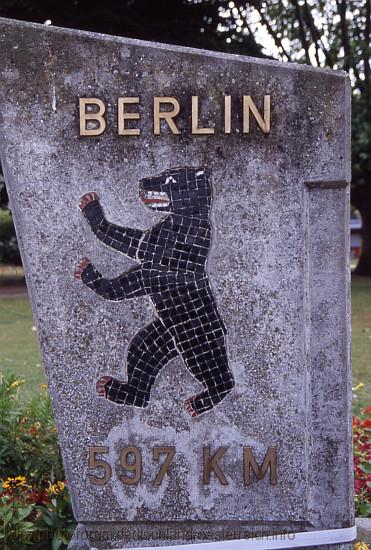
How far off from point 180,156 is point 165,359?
75cm

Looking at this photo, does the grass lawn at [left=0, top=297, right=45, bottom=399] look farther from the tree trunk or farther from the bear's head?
the tree trunk

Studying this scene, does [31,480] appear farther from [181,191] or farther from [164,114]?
[164,114]

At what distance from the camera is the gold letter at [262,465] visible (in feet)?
8.54

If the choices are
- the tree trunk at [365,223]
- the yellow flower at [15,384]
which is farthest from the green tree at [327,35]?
the yellow flower at [15,384]

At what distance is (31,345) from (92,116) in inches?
268

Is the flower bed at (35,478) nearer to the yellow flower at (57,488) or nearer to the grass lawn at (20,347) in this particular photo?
the yellow flower at (57,488)

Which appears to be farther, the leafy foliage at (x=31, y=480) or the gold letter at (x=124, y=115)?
the leafy foliage at (x=31, y=480)

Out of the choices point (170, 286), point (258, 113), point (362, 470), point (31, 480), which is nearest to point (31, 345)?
point (31, 480)

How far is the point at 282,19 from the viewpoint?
13773mm

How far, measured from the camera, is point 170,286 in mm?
2604

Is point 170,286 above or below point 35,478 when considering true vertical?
above

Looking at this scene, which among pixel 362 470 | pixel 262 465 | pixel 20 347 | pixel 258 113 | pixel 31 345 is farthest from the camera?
pixel 31 345

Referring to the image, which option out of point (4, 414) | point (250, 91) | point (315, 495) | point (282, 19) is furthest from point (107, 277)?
point (282, 19)

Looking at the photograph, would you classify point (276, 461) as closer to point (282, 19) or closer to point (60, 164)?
point (60, 164)
